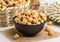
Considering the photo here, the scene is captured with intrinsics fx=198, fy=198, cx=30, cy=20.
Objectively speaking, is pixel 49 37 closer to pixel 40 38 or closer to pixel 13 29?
pixel 40 38

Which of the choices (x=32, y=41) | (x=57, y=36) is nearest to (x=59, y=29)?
(x=57, y=36)

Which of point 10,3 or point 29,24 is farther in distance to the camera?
point 10,3

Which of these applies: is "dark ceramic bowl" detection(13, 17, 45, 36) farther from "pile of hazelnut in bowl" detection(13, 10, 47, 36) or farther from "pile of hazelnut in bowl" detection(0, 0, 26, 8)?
"pile of hazelnut in bowl" detection(0, 0, 26, 8)

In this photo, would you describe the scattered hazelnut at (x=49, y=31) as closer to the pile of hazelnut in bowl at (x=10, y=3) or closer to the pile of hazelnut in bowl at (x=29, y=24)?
the pile of hazelnut in bowl at (x=29, y=24)

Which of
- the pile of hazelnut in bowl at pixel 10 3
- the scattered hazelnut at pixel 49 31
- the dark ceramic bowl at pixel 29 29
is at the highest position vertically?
the pile of hazelnut in bowl at pixel 10 3

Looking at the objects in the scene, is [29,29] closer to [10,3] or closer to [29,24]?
[29,24]

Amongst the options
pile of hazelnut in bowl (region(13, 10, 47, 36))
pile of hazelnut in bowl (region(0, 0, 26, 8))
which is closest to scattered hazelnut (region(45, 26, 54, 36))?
pile of hazelnut in bowl (region(13, 10, 47, 36))

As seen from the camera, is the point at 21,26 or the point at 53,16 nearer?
the point at 21,26

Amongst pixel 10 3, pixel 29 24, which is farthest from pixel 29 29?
pixel 10 3

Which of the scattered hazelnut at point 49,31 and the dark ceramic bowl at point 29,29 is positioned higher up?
the dark ceramic bowl at point 29,29

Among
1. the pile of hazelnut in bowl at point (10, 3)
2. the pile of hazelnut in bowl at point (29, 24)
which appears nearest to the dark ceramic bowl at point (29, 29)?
the pile of hazelnut in bowl at point (29, 24)

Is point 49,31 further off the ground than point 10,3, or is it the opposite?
point 10,3
